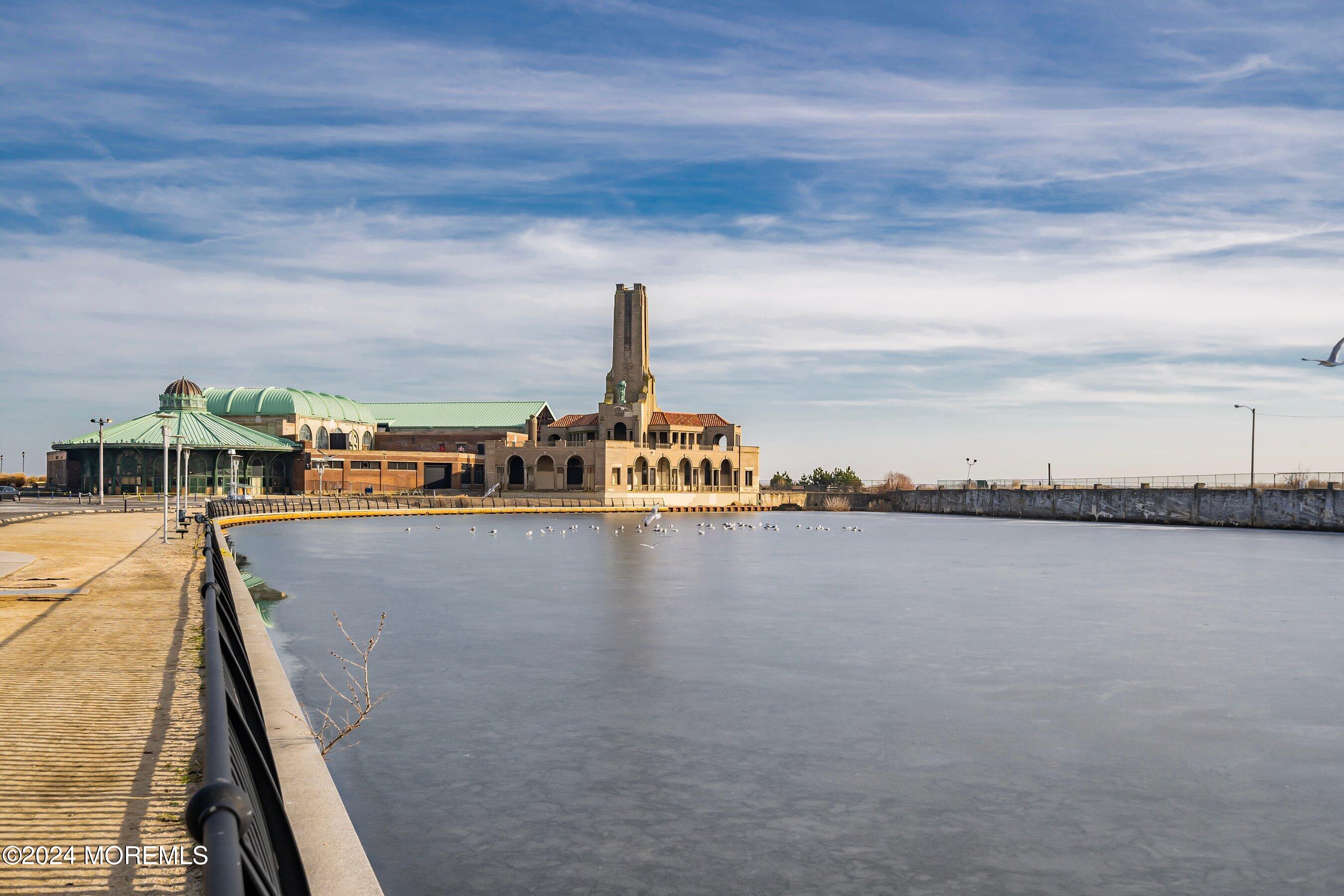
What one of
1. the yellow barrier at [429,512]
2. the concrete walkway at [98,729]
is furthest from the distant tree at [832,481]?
the concrete walkway at [98,729]

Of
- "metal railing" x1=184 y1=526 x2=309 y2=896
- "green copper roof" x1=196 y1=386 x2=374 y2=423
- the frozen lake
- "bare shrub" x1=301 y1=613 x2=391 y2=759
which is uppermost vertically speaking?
"green copper roof" x1=196 y1=386 x2=374 y2=423

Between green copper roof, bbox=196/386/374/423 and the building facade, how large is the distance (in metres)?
23.5

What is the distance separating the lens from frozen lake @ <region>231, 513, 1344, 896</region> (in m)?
10.6

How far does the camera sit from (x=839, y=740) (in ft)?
49.7

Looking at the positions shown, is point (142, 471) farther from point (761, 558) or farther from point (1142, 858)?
point (1142, 858)

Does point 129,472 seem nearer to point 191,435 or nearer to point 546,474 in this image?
point 191,435

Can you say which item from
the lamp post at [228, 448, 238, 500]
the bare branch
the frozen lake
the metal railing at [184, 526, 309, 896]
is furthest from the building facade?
the metal railing at [184, 526, 309, 896]

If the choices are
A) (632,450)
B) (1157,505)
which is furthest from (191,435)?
(1157,505)

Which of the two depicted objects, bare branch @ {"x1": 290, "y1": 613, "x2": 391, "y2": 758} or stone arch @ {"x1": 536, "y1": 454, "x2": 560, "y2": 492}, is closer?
bare branch @ {"x1": 290, "y1": 613, "x2": 391, "y2": 758}

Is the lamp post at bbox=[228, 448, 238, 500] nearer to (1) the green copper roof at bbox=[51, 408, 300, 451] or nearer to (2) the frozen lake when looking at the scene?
(1) the green copper roof at bbox=[51, 408, 300, 451]

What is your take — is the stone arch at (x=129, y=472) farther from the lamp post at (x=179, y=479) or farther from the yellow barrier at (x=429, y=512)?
the yellow barrier at (x=429, y=512)

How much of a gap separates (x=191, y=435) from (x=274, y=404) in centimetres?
2007

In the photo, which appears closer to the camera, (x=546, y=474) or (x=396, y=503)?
(x=396, y=503)

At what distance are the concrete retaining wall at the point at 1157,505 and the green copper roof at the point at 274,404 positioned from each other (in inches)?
3186
